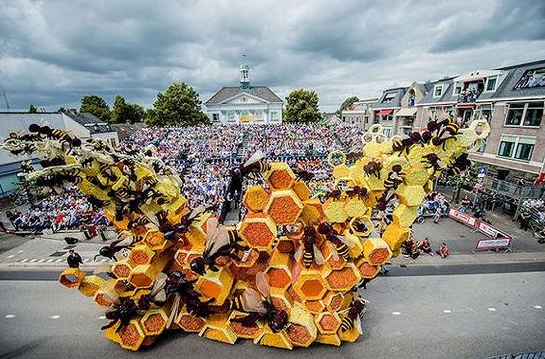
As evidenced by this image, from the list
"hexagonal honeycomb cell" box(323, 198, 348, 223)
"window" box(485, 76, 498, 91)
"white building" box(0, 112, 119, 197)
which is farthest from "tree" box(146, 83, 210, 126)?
"hexagonal honeycomb cell" box(323, 198, 348, 223)

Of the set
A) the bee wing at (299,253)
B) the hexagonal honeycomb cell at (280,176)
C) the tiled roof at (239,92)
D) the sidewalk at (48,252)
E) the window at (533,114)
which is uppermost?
the tiled roof at (239,92)

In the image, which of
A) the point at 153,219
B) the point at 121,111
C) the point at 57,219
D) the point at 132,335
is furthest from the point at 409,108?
the point at 121,111

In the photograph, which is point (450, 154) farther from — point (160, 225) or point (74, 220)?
point (74, 220)

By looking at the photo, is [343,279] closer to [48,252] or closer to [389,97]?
[48,252]

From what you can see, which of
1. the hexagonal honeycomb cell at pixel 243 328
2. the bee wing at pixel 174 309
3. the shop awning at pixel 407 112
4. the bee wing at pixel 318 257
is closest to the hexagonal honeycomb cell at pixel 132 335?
the bee wing at pixel 174 309

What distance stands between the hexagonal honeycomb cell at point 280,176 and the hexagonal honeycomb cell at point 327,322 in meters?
3.57

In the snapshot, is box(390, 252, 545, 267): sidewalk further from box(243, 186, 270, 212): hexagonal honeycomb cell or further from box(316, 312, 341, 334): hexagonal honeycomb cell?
box(243, 186, 270, 212): hexagonal honeycomb cell

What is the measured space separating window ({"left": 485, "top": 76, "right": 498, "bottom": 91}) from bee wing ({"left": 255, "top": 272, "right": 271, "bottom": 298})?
23754 mm

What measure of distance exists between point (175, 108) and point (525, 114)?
42401mm

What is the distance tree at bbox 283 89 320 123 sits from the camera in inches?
1807

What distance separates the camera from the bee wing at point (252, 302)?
6733mm

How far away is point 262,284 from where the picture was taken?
6.62m

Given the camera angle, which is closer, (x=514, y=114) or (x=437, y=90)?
(x=514, y=114)

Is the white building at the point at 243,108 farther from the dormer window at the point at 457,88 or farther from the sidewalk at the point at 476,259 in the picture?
the sidewalk at the point at 476,259
